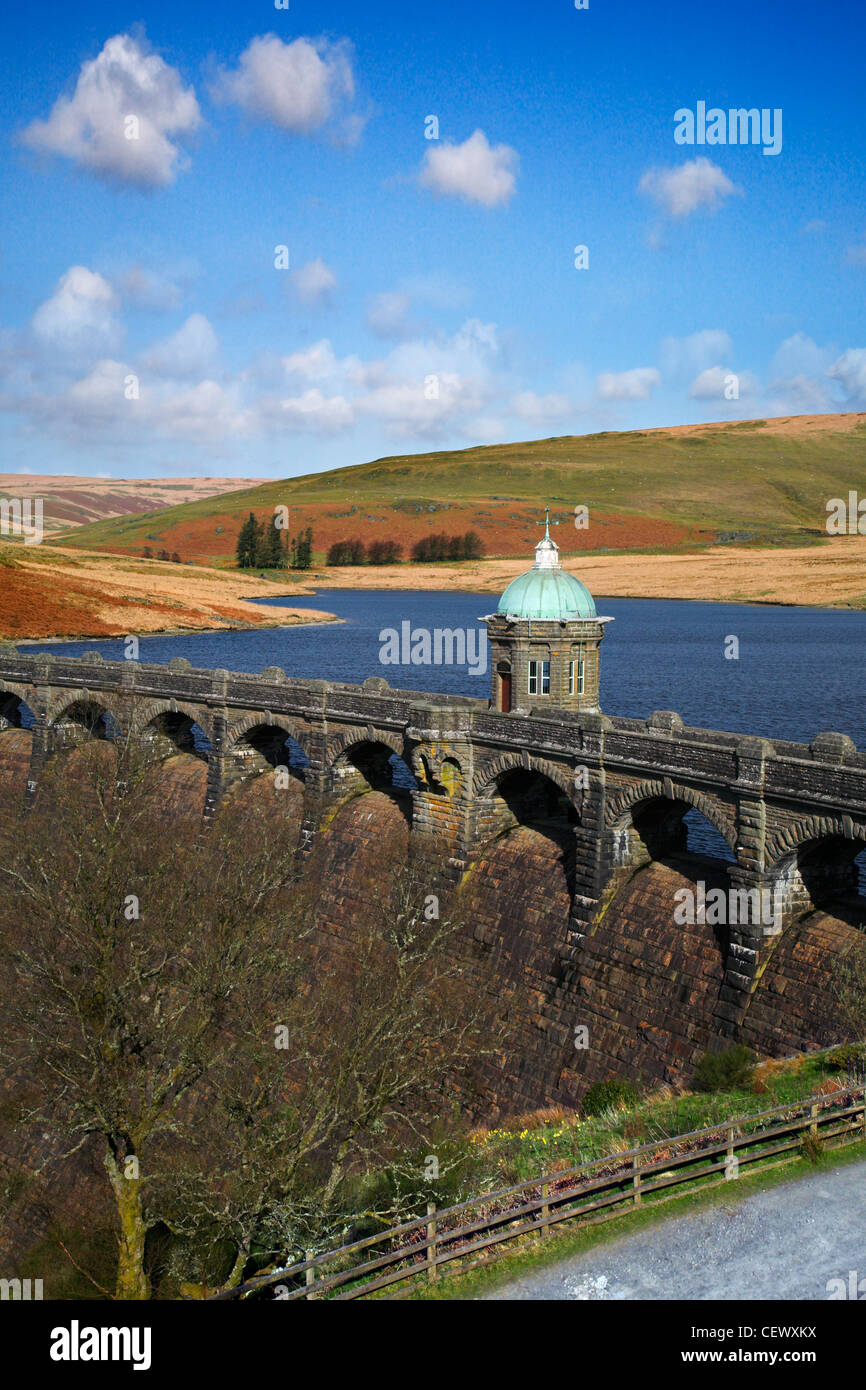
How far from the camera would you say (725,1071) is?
30.7 metres

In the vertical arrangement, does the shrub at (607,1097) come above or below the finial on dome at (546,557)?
below

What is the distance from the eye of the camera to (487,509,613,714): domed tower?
50188 millimetres

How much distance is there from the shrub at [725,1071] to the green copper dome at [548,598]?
23121 millimetres

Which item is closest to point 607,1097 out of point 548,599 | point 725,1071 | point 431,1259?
point 725,1071

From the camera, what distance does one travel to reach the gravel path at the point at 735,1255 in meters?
19.6

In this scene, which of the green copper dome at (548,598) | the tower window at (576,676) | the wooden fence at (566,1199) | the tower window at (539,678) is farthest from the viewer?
the tower window at (576,676)

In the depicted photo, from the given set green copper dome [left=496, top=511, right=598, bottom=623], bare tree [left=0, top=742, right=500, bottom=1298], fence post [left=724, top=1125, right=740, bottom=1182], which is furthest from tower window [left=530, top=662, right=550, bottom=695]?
fence post [left=724, top=1125, right=740, bottom=1182]

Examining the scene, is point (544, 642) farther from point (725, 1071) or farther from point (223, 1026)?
point (725, 1071)

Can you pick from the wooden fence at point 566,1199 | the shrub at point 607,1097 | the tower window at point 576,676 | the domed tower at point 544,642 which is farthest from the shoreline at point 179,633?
the wooden fence at point 566,1199

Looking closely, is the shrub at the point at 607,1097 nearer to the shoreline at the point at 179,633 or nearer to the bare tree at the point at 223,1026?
the bare tree at the point at 223,1026

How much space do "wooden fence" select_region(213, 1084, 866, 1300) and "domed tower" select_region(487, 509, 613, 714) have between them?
A: 26.8 metres

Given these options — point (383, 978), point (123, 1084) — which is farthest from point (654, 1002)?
point (123, 1084)

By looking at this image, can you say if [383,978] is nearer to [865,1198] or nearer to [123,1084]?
[123,1084]

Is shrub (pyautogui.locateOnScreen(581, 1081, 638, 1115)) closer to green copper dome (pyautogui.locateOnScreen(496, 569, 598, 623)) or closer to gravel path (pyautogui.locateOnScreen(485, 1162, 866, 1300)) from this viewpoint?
gravel path (pyautogui.locateOnScreen(485, 1162, 866, 1300))
